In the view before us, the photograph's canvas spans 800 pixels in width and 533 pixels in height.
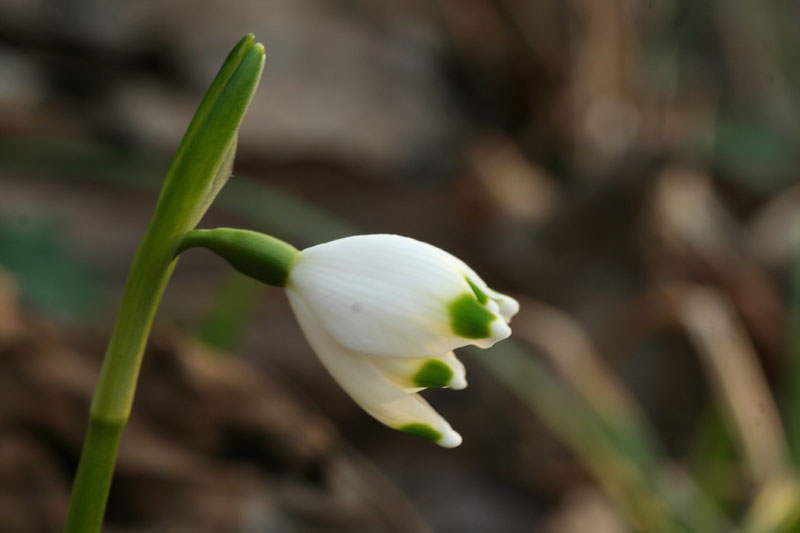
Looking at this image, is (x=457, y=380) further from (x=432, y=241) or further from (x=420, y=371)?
(x=432, y=241)

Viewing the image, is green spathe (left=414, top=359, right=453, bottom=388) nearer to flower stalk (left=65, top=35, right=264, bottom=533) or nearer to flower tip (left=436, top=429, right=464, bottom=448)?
flower tip (left=436, top=429, right=464, bottom=448)

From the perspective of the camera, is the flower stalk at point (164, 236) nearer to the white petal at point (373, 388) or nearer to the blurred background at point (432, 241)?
the white petal at point (373, 388)

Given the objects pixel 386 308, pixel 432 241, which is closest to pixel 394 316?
pixel 386 308

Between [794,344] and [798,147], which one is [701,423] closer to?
[794,344]

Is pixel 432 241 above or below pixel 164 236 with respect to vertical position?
below

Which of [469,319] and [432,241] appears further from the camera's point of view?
[432,241]

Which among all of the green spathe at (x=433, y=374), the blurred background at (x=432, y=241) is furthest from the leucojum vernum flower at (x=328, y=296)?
the blurred background at (x=432, y=241)
